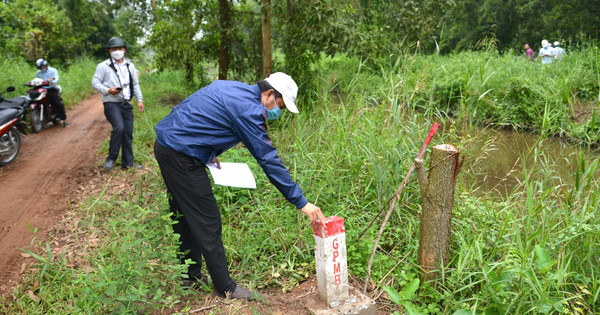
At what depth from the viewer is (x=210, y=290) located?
296 cm

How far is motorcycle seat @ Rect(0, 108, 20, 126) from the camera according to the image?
546 cm

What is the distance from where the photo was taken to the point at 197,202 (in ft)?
8.79

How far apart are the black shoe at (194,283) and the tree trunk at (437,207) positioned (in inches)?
64.5

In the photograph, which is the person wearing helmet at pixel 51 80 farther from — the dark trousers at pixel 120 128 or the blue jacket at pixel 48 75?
the dark trousers at pixel 120 128

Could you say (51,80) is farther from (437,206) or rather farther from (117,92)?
(437,206)

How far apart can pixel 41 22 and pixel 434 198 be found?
15.2 metres

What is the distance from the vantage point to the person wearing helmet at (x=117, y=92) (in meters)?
5.20

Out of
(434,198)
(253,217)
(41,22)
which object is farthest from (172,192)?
(41,22)

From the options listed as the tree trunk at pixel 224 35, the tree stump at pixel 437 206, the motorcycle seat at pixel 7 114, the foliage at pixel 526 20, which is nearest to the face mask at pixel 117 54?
the motorcycle seat at pixel 7 114

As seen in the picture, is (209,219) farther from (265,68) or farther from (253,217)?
(265,68)

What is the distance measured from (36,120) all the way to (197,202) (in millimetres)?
6653

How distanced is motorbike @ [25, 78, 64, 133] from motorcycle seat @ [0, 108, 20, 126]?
187 centimetres

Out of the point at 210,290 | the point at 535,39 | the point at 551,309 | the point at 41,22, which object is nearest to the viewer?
the point at 551,309

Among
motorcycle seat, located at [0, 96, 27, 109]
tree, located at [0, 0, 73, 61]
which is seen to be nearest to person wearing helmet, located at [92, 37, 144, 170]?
motorcycle seat, located at [0, 96, 27, 109]
